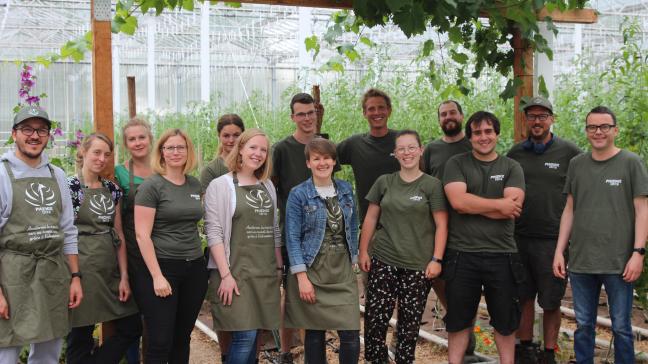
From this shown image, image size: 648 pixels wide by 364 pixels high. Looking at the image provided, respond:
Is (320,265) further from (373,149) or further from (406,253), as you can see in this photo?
(373,149)

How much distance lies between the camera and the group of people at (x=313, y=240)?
12.5 feet

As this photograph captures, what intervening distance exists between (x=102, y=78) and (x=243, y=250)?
128cm

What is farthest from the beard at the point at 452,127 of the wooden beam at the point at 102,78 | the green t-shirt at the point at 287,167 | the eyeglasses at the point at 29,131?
the eyeglasses at the point at 29,131

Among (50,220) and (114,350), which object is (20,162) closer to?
(50,220)

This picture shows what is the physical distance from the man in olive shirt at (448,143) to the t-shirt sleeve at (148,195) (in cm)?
→ 194

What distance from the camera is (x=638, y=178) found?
13.5 feet

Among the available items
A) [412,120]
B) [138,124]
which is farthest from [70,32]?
[138,124]

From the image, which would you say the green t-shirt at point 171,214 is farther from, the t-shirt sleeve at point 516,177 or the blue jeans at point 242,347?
the t-shirt sleeve at point 516,177

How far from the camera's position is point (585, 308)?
14.0 feet

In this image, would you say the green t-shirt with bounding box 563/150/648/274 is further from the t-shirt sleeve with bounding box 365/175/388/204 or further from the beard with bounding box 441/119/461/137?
the t-shirt sleeve with bounding box 365/175/388/204

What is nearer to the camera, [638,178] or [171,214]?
[171,214]

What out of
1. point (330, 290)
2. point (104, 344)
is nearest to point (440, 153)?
point (330, 290)

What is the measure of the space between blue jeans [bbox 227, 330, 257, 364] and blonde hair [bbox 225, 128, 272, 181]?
2.89 ft

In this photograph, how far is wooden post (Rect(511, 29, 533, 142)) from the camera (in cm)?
511
